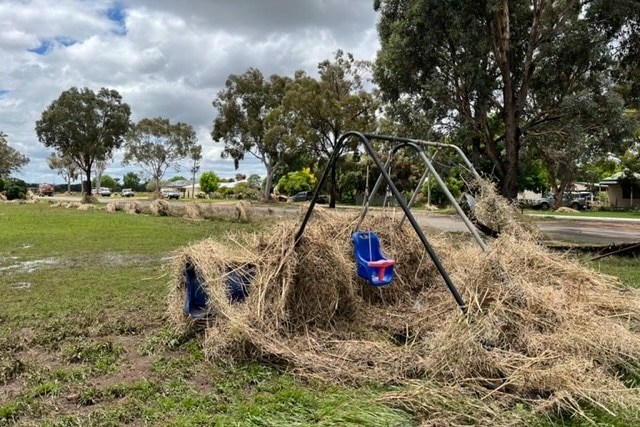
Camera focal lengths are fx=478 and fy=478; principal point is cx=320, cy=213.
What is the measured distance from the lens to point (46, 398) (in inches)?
131

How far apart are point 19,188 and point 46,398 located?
43674mm

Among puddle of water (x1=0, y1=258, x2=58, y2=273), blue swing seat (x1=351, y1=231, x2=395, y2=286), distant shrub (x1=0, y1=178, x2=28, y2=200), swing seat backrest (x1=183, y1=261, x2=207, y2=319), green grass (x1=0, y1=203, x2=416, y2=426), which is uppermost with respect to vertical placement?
distant shrub (x1=0, y1=178, x2=28, y2=200)

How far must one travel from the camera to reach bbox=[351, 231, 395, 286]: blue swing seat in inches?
186

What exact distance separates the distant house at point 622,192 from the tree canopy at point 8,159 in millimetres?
57224

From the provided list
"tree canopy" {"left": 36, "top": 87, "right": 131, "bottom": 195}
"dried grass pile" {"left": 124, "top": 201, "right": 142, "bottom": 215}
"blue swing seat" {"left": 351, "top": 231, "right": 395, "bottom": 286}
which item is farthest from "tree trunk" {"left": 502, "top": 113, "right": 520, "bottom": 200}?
"tree canopy" {"left": 36, "top": 87, "right": 131, "bottom": 195}

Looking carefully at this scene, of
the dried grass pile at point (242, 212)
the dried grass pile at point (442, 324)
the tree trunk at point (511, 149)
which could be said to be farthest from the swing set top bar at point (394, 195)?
the dried grass pile at point (242, 212)

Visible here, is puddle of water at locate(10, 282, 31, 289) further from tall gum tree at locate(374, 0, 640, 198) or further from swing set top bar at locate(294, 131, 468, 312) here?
tall gum tree at locate(374, 0, 640, 198)

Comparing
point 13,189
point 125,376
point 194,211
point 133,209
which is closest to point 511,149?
point 125,376

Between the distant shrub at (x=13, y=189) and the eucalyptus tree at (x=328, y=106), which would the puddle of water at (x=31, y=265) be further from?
the distant shrub at (x=13, y=189)

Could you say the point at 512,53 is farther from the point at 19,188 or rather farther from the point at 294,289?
the point at 19,188

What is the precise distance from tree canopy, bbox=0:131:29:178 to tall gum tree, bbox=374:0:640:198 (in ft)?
165

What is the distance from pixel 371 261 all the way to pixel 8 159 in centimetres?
6059

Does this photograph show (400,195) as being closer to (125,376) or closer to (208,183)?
(125,376)

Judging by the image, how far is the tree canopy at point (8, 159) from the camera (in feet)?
171
